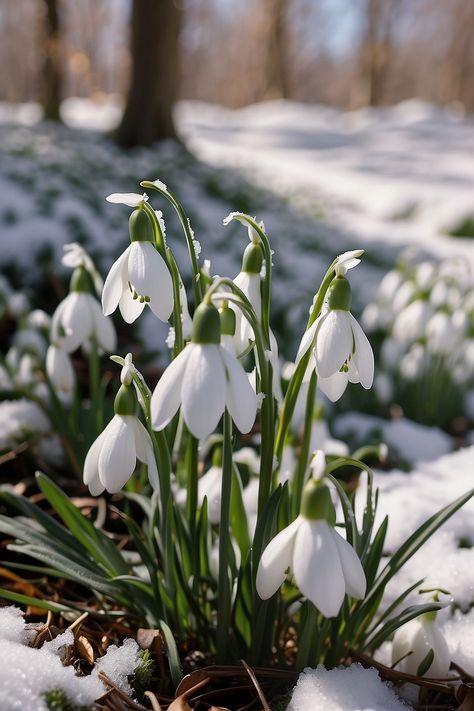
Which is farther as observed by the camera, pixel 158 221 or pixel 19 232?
pixel 19 232

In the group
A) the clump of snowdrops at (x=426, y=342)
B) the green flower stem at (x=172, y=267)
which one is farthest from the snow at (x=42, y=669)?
the clump of snowdrops at (x=426, y=342)

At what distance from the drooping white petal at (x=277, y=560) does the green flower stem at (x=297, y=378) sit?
→ 208 millimetres

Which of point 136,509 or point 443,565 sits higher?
point 443,565

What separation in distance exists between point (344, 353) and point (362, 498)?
0.75 meters

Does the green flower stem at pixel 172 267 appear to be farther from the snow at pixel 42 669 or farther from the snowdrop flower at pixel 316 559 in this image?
the snow at pixel 42 669

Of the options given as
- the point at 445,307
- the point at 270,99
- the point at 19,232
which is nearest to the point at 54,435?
the point at 445,307

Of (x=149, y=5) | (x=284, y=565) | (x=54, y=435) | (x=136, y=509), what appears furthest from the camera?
(x=149, y=5)

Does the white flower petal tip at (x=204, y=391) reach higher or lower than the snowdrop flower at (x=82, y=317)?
higher

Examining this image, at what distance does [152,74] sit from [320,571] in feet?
22.2

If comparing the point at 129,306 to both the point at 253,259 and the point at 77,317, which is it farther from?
the point at 77,317

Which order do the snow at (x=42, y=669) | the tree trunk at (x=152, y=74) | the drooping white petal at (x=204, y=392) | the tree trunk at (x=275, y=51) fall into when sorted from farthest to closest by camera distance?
the tree trunk at (x=275, y=51)
the tree trunk at (x=152, y=74)
the snow at (x=42, y=669)
the drooping white petal at (x=204, y=392)

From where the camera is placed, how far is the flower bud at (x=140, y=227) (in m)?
0.90

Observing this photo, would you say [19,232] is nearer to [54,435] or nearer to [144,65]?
[54,435]

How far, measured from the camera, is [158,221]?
95cm
